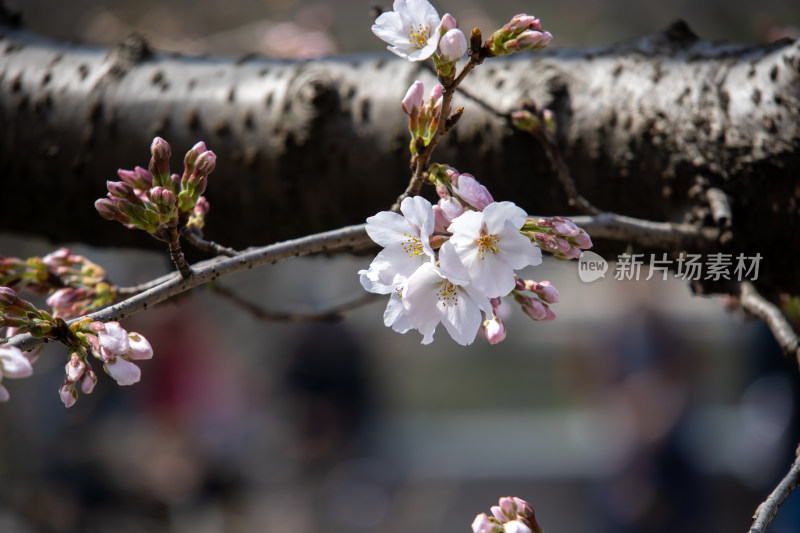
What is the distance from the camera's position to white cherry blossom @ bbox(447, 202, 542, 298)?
2.70 feet

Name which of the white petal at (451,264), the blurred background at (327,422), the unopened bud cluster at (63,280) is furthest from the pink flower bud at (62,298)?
the blurred background at (327,422)

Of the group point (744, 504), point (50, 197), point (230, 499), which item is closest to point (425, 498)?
point (230, 499)

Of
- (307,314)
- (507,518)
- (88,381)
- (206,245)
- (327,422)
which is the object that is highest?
(206,245)

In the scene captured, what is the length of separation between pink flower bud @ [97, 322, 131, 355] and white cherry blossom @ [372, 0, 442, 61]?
48 centimetres

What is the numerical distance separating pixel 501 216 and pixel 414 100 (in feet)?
0.71

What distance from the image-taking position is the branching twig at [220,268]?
0.85 meters

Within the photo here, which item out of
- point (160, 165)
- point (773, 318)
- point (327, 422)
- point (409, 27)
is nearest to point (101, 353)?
point (160, 165)

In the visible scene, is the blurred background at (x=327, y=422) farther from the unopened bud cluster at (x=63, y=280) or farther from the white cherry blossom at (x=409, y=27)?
the white cherry blossom at (x=409, y=27)

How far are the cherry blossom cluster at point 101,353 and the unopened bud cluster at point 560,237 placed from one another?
1.63 feet

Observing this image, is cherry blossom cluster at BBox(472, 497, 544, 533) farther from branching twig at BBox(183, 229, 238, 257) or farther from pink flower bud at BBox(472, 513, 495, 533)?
branching twig at BBox(183, 229, 238, 257)

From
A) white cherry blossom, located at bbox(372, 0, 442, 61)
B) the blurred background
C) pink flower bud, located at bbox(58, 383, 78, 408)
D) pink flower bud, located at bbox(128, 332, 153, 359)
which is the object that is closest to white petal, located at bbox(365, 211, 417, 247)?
white cherry blossom, located at bbox(372, 0, 442, 61)

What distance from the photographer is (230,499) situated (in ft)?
18.4

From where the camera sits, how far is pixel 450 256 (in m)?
0.82
